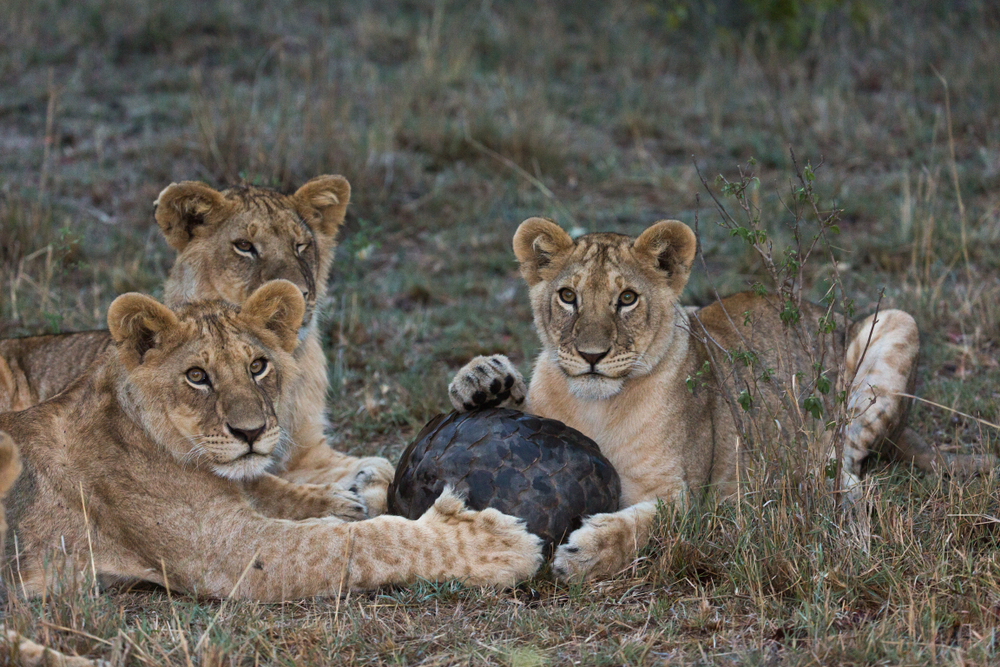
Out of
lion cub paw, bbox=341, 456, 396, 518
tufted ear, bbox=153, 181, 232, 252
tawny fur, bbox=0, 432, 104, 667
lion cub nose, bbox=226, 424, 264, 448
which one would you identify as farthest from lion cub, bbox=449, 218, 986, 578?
tawny fur, bbox=0, 432, 104, 667

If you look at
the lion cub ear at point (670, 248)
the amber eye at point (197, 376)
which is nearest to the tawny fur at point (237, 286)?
the amber eye at point (197, 376)

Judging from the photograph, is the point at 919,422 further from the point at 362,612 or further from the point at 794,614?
the point at 362,612

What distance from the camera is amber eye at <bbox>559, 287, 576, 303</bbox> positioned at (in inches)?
173

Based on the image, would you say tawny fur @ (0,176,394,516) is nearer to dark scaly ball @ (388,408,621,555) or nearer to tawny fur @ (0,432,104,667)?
dark scaly ball @ (388,408,621,555)

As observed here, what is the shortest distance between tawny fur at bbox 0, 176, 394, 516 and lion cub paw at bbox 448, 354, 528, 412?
0.60m

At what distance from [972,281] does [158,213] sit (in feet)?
16.2

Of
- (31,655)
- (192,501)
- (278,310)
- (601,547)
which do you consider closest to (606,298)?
(601,547)

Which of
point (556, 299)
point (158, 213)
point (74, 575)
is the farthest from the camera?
point (158, 213)

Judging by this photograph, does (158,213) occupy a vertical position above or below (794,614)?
above

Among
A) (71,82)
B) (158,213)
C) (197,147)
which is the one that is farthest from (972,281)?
(71,82)

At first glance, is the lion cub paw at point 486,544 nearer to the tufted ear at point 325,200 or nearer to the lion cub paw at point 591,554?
the lion cub paw at point 591,554

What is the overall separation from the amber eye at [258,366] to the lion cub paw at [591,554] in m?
1.22

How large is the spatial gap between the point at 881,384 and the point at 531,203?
4134 millimetres

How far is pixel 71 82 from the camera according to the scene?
10.1 m
